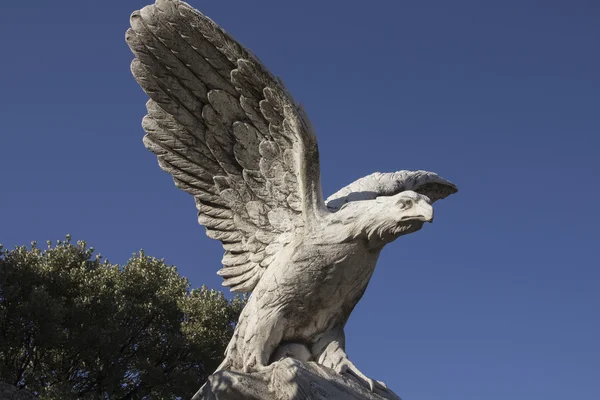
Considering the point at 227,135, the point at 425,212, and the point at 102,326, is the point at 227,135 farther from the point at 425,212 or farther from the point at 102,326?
the point at 102,326

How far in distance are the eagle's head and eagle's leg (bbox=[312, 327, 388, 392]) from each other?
30.6 inches

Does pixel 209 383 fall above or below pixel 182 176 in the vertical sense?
below

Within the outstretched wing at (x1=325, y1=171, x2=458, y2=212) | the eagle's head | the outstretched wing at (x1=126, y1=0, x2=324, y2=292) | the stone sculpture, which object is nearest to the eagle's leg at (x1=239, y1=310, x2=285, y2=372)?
the stone sculpture

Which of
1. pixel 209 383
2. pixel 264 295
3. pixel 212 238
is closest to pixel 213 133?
pixel 212 238

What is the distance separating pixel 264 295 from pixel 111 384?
8.76 m

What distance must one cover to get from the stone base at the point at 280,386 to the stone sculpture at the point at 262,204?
0.01m

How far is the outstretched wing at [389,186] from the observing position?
606 cm

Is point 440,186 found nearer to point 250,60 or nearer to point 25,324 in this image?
point 250,60

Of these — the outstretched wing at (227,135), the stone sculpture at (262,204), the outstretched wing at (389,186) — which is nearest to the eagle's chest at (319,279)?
the stone sculpture at (262,204)

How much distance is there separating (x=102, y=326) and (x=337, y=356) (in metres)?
8.83

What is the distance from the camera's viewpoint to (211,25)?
534cm

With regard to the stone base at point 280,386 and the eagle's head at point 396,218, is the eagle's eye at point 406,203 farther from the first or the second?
the stone base at point 280,386

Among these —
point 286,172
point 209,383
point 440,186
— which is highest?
point 440,186

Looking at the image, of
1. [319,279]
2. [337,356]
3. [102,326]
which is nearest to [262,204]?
Answer: [319,279]
